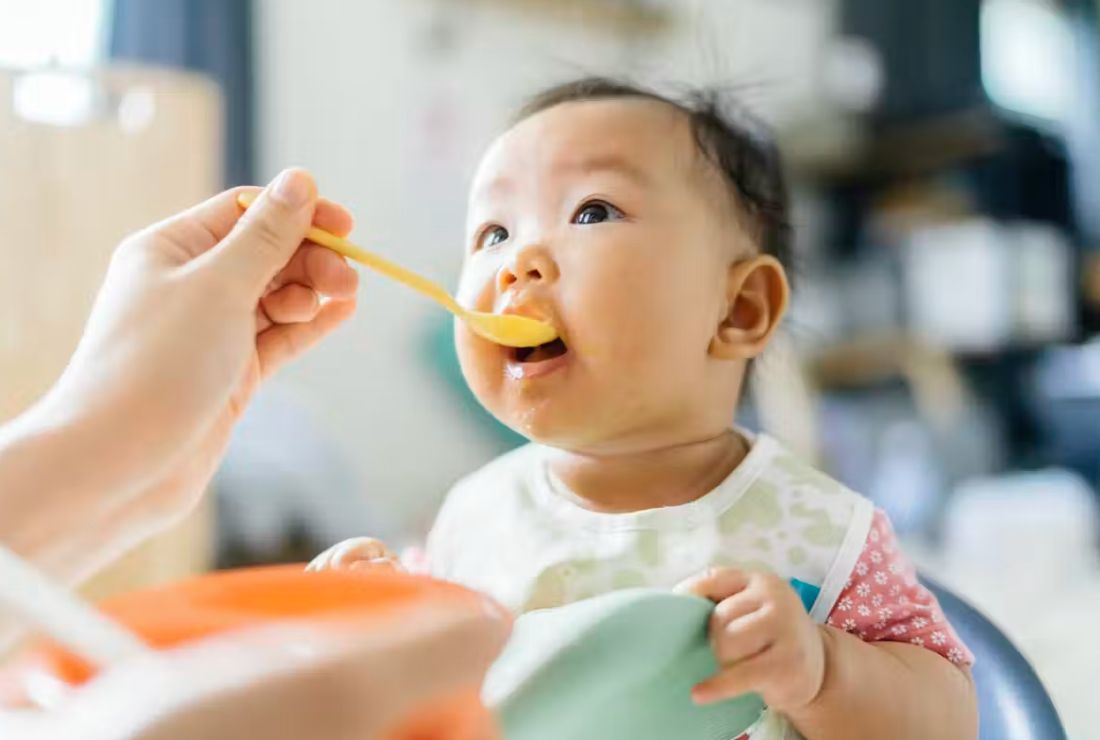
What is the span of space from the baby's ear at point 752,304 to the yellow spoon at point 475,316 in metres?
0.15

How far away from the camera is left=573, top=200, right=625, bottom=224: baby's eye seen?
695mm

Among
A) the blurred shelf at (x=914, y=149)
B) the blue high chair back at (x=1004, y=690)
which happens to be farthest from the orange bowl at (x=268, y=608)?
the blurred shelf at (x=914, y=149)

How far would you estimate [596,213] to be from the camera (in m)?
0.70

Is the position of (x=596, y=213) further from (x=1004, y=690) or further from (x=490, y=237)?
(x=1004, y=690)

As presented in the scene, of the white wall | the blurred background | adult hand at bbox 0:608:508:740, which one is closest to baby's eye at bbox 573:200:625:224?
the blurred background

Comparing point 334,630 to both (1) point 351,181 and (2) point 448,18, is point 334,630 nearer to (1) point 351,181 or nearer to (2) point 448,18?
(1) point 351,181

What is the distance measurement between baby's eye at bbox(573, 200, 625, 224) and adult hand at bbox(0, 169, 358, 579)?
17 centimetres

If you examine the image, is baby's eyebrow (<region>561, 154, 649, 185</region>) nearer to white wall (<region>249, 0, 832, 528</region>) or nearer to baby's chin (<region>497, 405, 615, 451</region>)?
baby's chin (<region>497, 405, 615, 451</region>)

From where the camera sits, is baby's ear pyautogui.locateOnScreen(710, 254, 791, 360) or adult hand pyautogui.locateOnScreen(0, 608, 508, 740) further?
baby's ear pyautogui.locateOnScreen(710, 254, 791, 360)

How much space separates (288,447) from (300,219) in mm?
1271

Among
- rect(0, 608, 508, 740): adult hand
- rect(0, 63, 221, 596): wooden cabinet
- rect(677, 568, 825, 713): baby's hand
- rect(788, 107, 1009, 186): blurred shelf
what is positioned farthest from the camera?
rect(788, 107, 1009, 186): blurred shelf

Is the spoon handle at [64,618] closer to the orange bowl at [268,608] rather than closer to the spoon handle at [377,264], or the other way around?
the orange bowl at [268,608]

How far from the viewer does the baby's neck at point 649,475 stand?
2.31ft

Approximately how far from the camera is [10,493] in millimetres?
508
